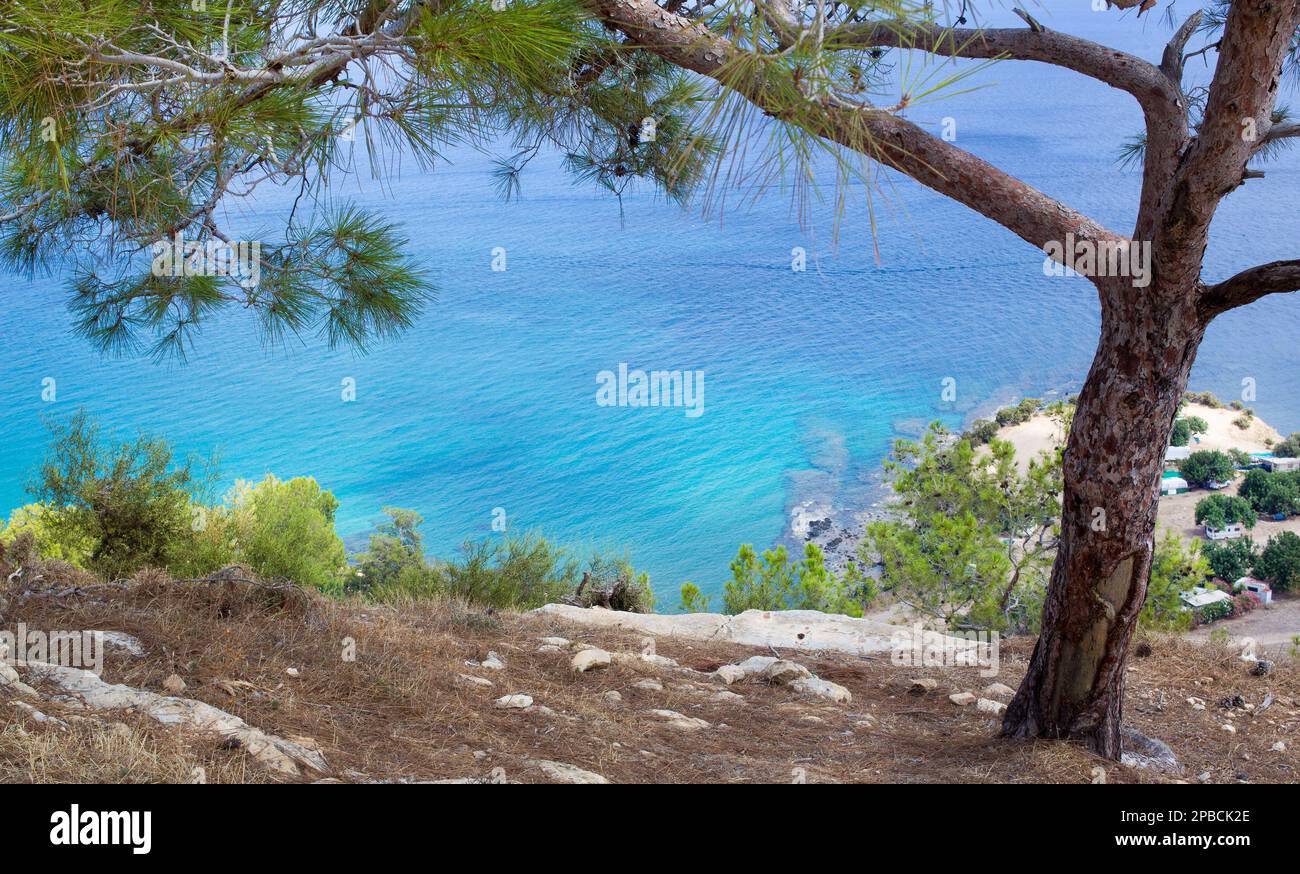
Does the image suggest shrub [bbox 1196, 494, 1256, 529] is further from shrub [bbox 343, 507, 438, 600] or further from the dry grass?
the dry grass

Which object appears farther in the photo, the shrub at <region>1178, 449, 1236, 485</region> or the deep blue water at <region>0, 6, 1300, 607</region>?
the deep blue water at <region>0, 6, 1300, 607</region>

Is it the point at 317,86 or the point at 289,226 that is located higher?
the point at 317,86

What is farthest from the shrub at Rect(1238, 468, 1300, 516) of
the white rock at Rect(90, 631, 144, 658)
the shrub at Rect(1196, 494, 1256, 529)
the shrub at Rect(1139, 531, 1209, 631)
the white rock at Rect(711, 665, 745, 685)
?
the white rock at Rect(90, 631, 144, 658)

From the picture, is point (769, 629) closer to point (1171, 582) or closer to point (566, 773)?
point (566, 773)

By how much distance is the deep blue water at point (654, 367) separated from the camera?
21812 mm

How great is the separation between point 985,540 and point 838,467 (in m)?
13.7

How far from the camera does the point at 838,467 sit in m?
21.8

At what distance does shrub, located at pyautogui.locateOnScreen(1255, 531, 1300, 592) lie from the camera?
1527 cm

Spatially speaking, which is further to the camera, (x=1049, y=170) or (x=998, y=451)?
(x=1049, y=170)

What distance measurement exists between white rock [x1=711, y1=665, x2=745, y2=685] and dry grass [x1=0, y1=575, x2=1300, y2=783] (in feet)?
0.29
